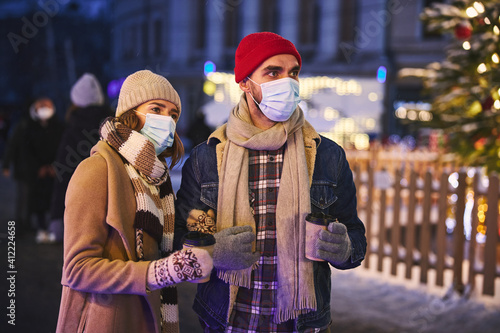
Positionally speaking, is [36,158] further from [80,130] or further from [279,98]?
[279,98]

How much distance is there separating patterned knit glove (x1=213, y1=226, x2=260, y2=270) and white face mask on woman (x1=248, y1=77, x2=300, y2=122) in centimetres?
61

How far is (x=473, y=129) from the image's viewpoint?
238 inches

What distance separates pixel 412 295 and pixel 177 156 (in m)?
4.18

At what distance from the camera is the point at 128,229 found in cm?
201

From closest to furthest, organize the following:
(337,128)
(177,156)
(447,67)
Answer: (177,156) → (447,67) → (337,128)

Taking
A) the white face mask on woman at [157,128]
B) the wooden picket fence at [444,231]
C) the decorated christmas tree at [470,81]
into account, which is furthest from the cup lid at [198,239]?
the decorated christmas tree at [470,81]

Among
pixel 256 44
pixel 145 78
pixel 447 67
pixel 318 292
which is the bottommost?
pixel 318 292

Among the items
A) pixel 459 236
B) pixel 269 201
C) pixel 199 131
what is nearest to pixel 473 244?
pixel 459 236

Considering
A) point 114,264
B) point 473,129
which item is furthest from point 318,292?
point 473,129

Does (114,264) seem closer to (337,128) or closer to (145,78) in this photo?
(145,78)

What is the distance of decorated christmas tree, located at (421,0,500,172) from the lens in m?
5.82

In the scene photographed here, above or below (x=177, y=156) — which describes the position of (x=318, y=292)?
below

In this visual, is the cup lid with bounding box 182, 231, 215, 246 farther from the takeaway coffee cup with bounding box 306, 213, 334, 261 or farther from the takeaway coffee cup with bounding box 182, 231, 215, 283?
the takeaway coffee cup with bounding box 306, 213, 334, 261

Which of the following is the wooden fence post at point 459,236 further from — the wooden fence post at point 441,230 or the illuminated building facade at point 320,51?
the illuminated building facade at point 320,51
